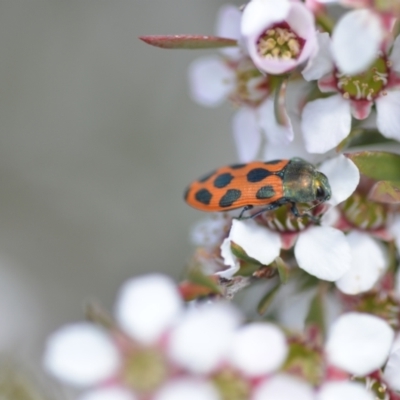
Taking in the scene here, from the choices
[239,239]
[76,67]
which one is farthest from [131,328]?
[76,67]

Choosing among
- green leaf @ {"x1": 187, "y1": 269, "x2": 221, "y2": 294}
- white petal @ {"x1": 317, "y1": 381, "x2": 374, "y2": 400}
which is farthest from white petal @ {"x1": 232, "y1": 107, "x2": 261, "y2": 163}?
white petal @ {"x1": 317, "y1": 381, "x2": 374, "y2": 400}

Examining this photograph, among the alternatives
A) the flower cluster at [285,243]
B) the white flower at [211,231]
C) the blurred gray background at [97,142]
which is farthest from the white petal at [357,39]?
the blurred gray background at [97,142]

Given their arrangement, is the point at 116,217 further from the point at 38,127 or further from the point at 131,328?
the point at 131,328

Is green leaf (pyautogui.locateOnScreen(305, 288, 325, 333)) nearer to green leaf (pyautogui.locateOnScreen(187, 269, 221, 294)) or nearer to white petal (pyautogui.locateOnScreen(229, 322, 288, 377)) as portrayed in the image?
green leaf (pyautogui.locateOnScreen(187, 269, 221, 294))

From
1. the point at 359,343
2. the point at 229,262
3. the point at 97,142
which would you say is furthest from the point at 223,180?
the point at 97,142

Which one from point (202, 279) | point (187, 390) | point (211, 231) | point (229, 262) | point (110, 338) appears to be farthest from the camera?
point (211, 231)

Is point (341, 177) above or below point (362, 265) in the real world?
above

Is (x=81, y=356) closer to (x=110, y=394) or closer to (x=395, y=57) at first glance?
(x=110, y=394)
